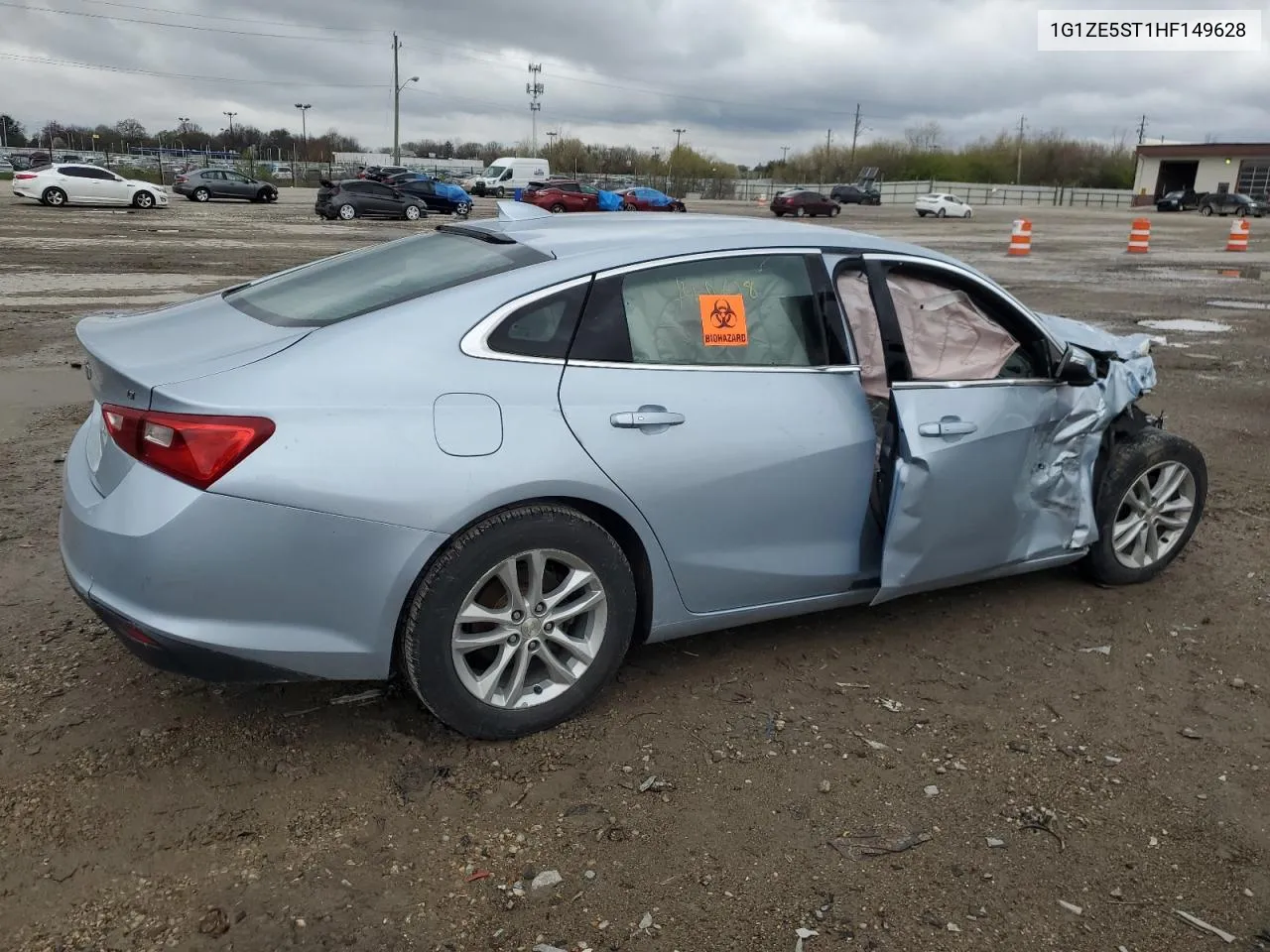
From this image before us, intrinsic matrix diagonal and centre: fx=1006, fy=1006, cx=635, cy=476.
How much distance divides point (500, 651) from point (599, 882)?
0.79 metres

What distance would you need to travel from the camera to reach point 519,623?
312cm

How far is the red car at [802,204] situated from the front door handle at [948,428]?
48.9 metres

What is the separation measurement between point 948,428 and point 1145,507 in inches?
57.8

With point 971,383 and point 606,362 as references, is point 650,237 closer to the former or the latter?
point 606,362

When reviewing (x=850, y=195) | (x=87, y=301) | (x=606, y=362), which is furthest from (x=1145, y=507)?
(x=850, y=195)

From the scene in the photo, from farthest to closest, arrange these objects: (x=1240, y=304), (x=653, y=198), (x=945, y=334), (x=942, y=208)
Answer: (x=942, y=208) < (x=653, y=198) < (x=1240, y=304) < (x=945, y=334)

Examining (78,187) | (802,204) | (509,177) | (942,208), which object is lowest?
(78,187)

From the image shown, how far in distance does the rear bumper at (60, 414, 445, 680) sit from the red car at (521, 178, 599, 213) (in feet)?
132

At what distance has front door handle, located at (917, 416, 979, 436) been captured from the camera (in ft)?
12.0

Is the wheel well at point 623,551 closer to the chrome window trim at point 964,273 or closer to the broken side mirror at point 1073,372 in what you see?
the chrome window trim at point 964,273

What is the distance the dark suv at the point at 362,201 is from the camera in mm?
33969

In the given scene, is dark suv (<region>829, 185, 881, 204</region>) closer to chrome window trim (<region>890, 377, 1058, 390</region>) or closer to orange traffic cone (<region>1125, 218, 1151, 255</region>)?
orange traffic cone (<region>1125, 218, 1151, 255</region>)

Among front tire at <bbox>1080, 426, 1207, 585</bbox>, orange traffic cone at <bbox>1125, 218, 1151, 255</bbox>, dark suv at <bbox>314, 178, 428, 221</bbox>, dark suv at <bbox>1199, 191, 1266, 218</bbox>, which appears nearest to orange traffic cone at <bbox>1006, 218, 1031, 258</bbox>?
orange traffic cone at <bbox>1125, 218, 1151, 255</bbox>

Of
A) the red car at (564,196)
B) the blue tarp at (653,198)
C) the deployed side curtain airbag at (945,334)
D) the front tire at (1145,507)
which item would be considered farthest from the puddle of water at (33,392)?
the blue tarp at (653,198)
